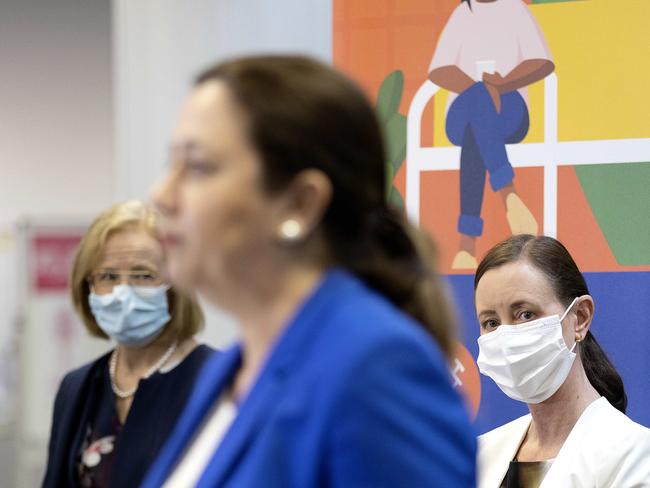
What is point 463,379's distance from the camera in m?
3.76

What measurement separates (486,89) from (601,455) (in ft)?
5.16

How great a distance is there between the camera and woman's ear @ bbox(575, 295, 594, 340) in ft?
9.64

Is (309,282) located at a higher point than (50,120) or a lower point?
higher

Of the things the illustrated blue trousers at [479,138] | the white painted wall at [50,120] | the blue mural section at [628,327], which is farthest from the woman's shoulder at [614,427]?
the white painted wall at [50,120]

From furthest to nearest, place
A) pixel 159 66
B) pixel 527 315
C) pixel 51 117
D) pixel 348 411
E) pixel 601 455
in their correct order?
pixel 51 117, pixel 159 66, pixel 527 315, pixel 601 455, pixel 348 411

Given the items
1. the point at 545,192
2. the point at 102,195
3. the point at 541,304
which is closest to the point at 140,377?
the point at 541,304

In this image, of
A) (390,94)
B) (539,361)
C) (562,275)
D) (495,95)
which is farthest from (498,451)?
(390,94)

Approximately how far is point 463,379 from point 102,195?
9.46ft

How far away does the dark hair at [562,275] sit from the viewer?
2907 millimetres

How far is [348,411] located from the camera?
0.96m

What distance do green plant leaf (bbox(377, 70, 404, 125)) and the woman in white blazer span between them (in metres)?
1.02

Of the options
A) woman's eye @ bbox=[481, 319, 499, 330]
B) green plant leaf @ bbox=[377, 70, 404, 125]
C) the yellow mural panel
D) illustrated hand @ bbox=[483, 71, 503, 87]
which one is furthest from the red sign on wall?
woman's eye @ bbox=[481, 319, 499, 330]

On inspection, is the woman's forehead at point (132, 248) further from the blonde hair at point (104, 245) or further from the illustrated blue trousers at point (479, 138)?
the illustrated blue trousers at point (479, 138)

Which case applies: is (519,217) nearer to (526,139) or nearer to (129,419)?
(526,139)
